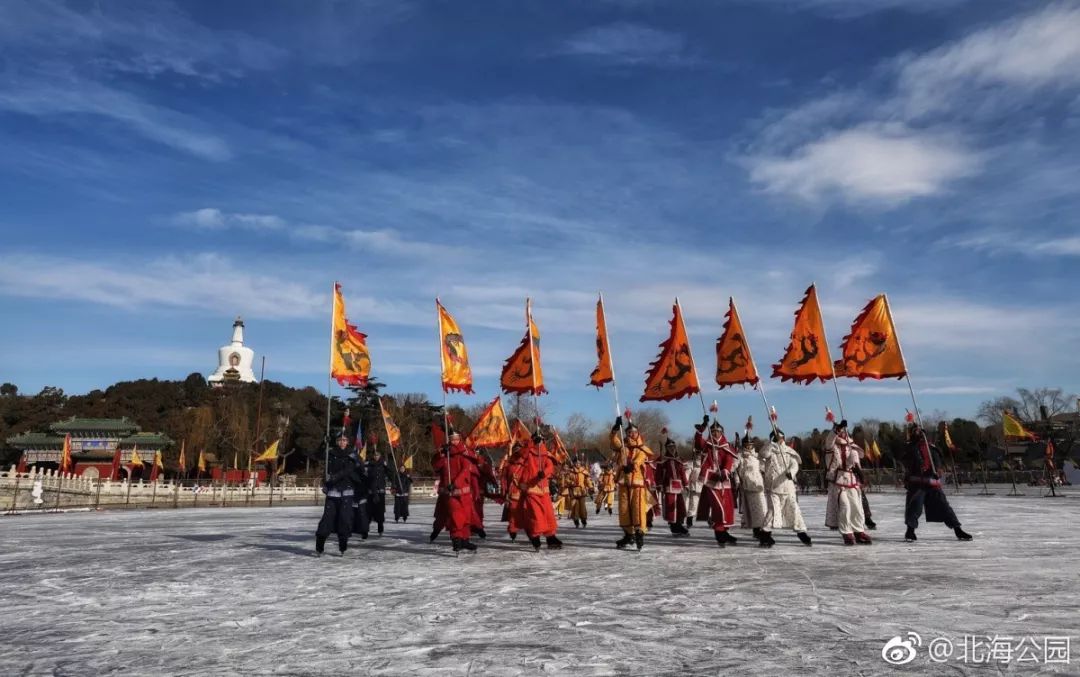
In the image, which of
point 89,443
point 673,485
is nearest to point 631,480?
point 673,485

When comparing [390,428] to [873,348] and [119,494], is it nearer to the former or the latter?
[873,348]

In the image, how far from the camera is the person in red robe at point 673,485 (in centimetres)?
1331

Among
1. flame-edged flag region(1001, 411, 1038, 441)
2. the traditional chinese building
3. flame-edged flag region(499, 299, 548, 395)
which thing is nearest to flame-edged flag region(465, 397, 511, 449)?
flame-edged flag region(499, 299, 548, 395)

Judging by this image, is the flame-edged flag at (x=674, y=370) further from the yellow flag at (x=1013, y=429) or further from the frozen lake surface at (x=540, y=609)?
the yellow flag at (x=1013, y=429)

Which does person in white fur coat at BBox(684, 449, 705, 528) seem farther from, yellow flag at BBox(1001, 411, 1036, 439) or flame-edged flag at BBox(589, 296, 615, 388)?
yellow flag at BBox(1001, 411, 1036, 439)

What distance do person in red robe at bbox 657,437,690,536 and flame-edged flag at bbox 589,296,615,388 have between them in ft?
5.74

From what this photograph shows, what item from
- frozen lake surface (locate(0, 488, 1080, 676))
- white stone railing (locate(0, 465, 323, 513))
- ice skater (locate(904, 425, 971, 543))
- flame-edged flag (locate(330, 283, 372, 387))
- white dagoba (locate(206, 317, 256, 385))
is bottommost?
frozen lake surface (locate(0, 488, 1080, 676))

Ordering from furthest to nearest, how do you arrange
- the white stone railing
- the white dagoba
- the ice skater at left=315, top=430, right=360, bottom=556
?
1. the white dagoba
2. the white stone railing
3. the ice skater at left=315, top=430, right=360, bottom=556

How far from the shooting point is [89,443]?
2509 inches

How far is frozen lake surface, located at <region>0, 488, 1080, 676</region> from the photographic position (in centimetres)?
495

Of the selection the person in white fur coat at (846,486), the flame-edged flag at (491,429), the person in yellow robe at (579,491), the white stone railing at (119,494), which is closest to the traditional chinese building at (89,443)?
the white stone railing at (119,494)

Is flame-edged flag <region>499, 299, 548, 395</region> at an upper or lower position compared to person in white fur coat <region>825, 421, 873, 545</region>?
upper

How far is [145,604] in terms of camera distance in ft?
24.2

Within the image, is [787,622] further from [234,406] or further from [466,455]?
[234,406]
